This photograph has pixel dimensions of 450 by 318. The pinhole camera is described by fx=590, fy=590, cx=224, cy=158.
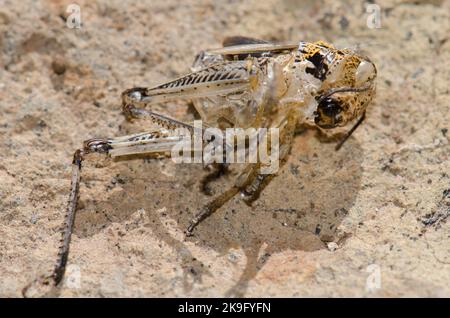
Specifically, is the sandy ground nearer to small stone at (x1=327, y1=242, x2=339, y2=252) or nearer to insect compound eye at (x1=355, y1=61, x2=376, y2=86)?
small stone at (x1=327, y1=242, x2=339, y2=252)

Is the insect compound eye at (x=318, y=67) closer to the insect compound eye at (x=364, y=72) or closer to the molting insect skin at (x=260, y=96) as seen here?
the molting insect skin at (x=260, y=96)

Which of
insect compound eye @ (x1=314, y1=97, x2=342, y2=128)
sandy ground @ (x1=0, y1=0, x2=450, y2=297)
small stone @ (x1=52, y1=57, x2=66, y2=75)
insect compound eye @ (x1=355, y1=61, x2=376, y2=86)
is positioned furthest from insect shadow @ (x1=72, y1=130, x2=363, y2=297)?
small stone @ (x1=52, y1=57, x2=66, y2=75)

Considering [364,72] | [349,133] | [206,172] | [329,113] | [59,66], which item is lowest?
[206,172]

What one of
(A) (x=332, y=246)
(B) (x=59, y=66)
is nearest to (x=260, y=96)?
(A) (x=332, y=246)

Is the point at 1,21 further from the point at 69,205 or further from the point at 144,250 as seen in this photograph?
the point at 144,250

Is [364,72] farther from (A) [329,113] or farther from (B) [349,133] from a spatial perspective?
(B) [349,133]

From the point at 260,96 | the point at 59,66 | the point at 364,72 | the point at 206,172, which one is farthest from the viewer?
the point at 59,66

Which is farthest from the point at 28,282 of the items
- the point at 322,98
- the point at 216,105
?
the point at 322,98
